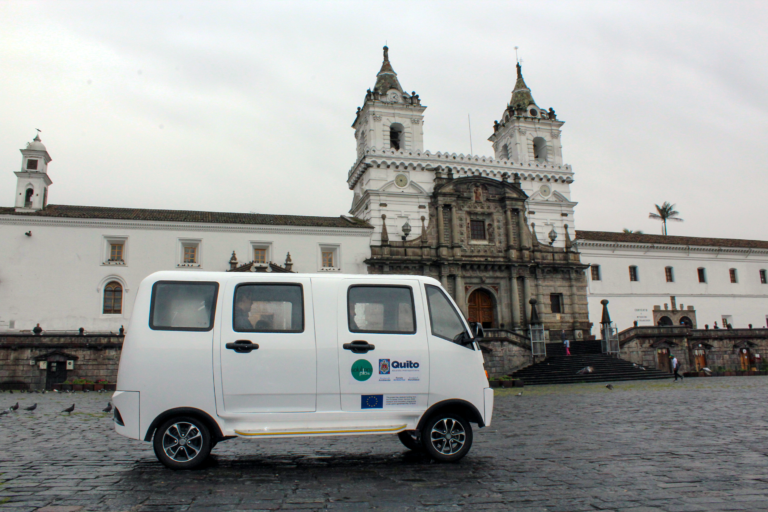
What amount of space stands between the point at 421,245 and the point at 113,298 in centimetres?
1857

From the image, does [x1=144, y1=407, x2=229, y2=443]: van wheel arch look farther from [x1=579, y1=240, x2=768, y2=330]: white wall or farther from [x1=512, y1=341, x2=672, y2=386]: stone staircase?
[x1=579, y1=240, x2=768, y2=330]: white wall

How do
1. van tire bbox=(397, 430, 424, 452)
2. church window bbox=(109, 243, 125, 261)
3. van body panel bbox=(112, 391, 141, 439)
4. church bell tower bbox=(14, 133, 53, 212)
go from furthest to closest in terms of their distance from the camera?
church bell tower bbox=(14, 133, 53, 212) → church window bbox=(109, 243, 125, 261) → van tire bbox=(397, 430, 424, 452) → van body panel bbox=(112, 391, 141, 439)

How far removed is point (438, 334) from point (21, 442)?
23.6ft

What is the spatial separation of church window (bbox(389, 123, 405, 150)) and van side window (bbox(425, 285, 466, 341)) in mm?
31913

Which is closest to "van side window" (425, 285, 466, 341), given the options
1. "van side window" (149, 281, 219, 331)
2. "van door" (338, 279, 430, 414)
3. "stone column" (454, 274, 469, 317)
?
"van door" (338, 279, 430, 414)

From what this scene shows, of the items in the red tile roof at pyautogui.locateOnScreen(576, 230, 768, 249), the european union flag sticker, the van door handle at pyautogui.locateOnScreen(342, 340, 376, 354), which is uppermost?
the red tile roof at pyautogui.locateOnScreen(576, 230, 768, 249)

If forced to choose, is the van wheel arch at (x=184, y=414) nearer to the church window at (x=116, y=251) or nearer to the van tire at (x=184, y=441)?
the van tire at (x=184, y=441)

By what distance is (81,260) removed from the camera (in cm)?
3008

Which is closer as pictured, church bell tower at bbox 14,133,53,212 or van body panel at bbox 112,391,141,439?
van body panel at bbox 112,391,141,439

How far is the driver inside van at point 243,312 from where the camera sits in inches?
269

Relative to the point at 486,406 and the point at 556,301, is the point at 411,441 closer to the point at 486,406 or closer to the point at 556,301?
the point at 486,406

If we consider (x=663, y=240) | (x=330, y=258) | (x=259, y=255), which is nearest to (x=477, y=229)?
(x=330, y=258)

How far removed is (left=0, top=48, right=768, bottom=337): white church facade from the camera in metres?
29.8

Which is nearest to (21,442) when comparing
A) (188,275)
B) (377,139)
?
(188,275)
